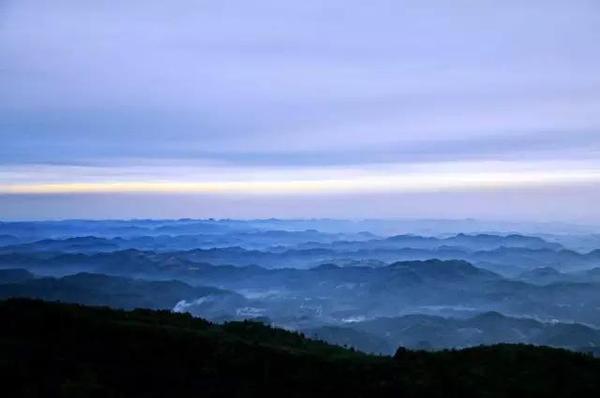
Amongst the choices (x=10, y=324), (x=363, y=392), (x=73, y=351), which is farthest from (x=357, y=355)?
(x=10, y=324)

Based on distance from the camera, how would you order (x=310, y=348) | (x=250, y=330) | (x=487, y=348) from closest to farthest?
(x=487, y=348)
(x=310, y=348)
(x=250, y=330)

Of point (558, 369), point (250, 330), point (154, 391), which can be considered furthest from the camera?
point (250, 330)

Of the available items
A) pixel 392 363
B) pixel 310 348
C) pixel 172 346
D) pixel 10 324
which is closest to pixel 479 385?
pixel 392 363

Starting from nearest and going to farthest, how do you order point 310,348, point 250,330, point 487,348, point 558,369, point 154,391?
1. point 154,391
2. point 558,369
3. point 487,348
4. point 310,348
5. point 250,330

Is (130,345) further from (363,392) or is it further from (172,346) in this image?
(363,392)

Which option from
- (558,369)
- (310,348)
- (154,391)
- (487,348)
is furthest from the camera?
(310,348)

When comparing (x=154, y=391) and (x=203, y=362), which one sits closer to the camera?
(x=154, y=391)
